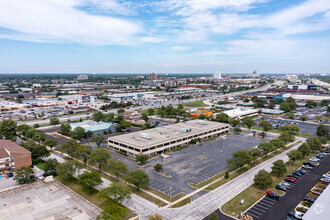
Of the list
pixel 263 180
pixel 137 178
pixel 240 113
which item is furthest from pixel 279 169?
pixel 240 113

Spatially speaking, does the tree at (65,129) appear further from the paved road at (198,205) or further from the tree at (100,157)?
the paved road at (198,205)

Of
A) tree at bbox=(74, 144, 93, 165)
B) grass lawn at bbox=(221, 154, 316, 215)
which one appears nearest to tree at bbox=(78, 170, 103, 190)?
tree at bbox=(74, 144, 93, 165)

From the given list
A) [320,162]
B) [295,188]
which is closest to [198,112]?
[320,162]

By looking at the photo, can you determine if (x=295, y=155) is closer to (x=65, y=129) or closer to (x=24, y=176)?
(x=24, y=176)

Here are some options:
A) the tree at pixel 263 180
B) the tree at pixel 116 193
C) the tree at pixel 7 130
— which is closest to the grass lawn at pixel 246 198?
the tree at pixel 263 180

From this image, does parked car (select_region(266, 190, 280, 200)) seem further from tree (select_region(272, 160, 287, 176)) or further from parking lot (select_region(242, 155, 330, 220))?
tree (select_region(272, 160, 287, 176))

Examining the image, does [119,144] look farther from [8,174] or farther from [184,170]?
[8,174]
